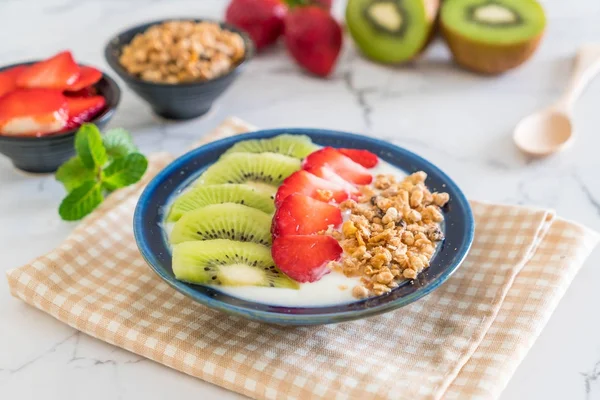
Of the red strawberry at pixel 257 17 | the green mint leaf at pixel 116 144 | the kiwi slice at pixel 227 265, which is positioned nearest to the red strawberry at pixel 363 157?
the kiwi slice at pixel 227 265

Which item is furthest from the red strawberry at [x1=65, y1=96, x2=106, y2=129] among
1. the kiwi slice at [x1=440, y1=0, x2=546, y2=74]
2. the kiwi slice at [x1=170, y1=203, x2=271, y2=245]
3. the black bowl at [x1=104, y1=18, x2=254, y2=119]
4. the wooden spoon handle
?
the wooden spoon handle

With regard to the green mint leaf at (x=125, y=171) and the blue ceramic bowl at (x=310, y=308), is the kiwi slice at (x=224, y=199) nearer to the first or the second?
the blue ceramic bowl at (x=310, y=308)

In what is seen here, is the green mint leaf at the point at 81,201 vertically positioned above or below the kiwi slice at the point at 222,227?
below

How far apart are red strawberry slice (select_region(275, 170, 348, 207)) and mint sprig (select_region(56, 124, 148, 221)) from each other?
1.09ft

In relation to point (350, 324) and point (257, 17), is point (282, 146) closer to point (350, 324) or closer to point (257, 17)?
point (350, 324)

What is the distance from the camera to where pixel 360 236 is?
1.08m

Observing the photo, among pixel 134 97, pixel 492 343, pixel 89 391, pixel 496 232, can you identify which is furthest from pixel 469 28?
pixel 89 391

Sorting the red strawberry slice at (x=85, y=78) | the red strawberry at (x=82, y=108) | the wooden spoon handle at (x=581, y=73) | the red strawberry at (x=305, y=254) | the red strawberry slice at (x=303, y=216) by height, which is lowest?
the red strawberry at (x=82, y=108)

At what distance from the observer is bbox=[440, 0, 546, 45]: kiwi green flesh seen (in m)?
1.81

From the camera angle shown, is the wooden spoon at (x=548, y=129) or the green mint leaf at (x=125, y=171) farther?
the wooden spoon at (x=548, y=129)

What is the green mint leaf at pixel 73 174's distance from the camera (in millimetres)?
1367

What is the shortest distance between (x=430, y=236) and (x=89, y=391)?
551mm

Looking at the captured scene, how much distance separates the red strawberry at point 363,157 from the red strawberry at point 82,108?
53 centimetres

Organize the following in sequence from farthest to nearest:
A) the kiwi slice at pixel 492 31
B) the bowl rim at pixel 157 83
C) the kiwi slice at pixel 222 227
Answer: the kiwi slice at pixel 492 31
the bowl rim at pixel 157 83
the kiwi slice at pixel 222 227
